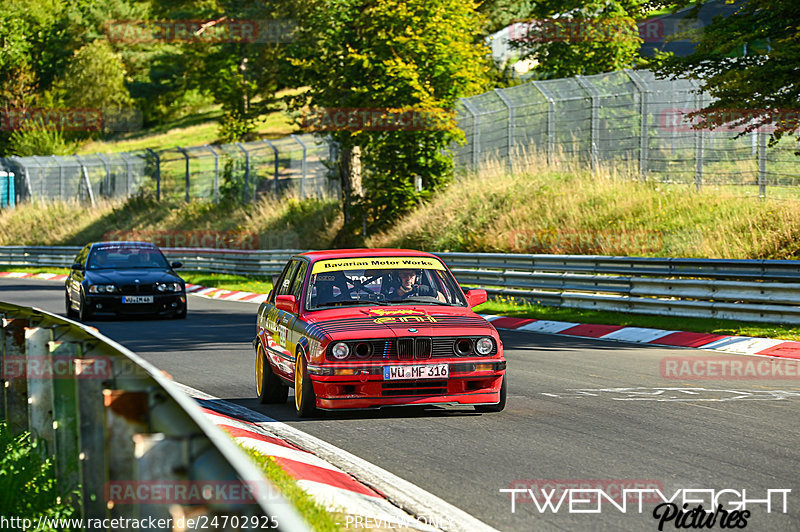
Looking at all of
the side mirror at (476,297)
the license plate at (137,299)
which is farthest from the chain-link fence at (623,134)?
the side mirror at (476,297)

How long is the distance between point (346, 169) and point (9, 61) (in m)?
73.0

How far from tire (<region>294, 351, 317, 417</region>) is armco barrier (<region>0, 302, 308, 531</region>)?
8.27 ft

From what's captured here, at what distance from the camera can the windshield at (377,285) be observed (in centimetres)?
980

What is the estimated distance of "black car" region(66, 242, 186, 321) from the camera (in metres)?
20.3

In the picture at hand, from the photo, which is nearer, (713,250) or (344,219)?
(713,250)

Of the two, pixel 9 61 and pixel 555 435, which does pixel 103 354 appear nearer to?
pixel 555 435

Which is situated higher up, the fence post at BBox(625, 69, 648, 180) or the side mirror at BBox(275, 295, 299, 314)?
the fence post at BBox(625, 69, 648, 180)

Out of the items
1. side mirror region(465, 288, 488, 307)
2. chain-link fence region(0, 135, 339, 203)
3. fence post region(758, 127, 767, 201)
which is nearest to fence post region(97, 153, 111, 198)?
chain-link fence region(0, 135, 339, 203)

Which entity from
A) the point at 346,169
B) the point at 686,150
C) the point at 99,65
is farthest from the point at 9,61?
the point at 686,150

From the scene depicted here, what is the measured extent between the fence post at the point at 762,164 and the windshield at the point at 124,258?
39.8 feet

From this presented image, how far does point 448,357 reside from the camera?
885 centimetres

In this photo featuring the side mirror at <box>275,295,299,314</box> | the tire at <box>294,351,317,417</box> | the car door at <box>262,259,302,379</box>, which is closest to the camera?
the tire at <box>294,351,317,417</box>

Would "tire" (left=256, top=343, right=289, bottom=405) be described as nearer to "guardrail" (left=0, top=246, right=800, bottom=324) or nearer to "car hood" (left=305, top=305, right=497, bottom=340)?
"car hood" (left=305, top=305, right=497, bottom=340)

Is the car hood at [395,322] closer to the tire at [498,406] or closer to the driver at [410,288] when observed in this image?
the driver at [410,288]
